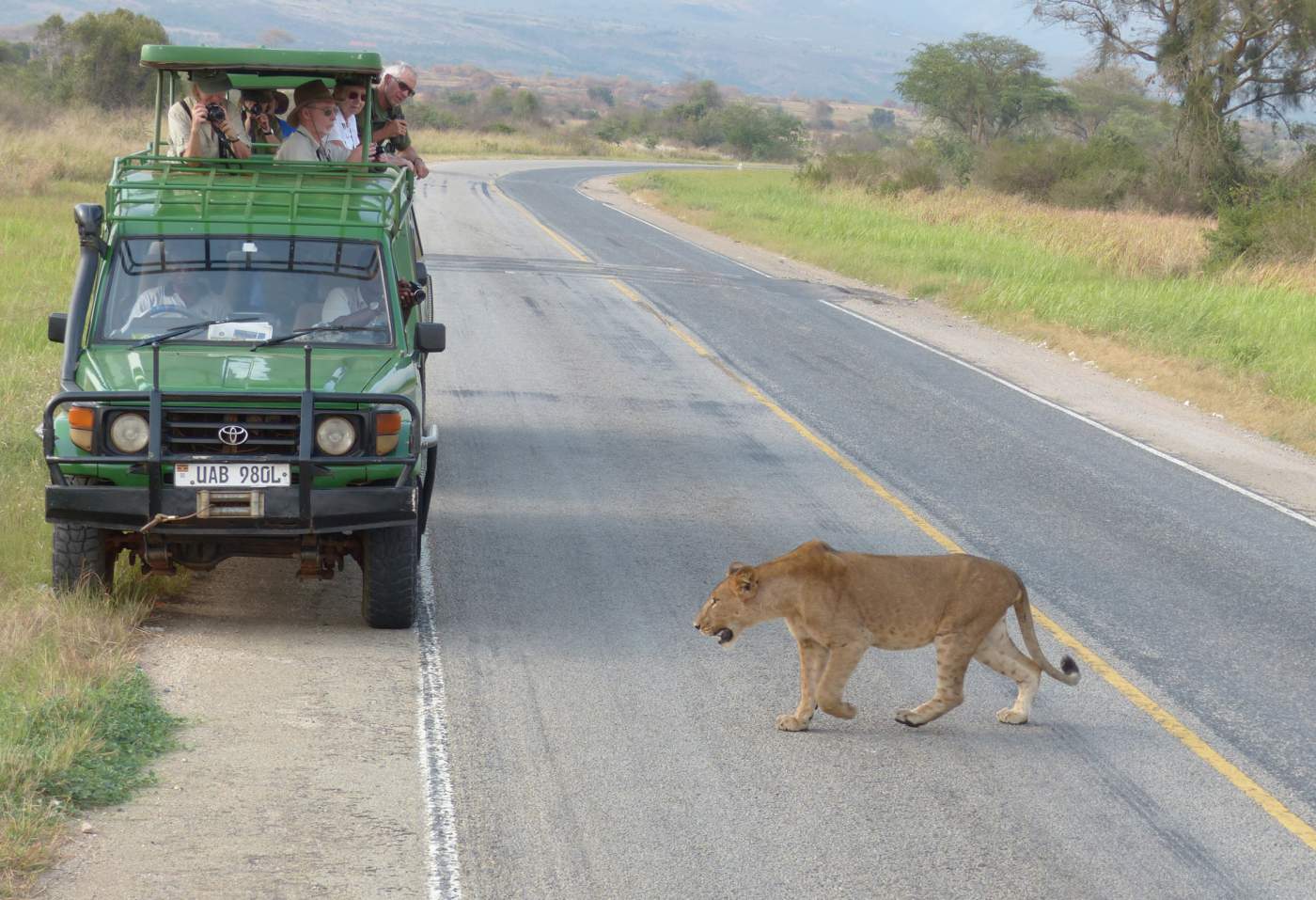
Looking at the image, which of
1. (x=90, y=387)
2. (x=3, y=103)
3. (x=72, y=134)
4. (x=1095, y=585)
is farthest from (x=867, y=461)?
(x=3, y=103)

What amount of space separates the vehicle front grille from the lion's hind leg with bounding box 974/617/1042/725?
3381mm

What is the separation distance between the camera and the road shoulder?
540 inches

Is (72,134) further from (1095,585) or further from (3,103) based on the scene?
(1095,585)

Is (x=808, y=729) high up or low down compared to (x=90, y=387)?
down

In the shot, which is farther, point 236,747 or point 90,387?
point 90,387

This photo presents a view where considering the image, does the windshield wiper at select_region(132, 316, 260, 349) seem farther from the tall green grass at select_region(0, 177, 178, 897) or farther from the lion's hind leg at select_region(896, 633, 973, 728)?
the lion's hind leg at select_region(896, 633, 973, 728)

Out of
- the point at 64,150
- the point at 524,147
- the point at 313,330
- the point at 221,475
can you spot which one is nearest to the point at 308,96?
the point at 313,330

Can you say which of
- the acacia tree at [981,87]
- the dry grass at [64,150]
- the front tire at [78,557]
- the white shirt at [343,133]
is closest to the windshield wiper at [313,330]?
the front tire at [78,557]

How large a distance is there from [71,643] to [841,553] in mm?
3501

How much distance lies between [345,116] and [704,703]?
5.46 meters

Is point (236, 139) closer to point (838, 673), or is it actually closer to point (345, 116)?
point (345, 116)

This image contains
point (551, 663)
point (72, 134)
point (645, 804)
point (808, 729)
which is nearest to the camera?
point (645, 804)

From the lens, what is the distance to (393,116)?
1204cm

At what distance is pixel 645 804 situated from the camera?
611cm
